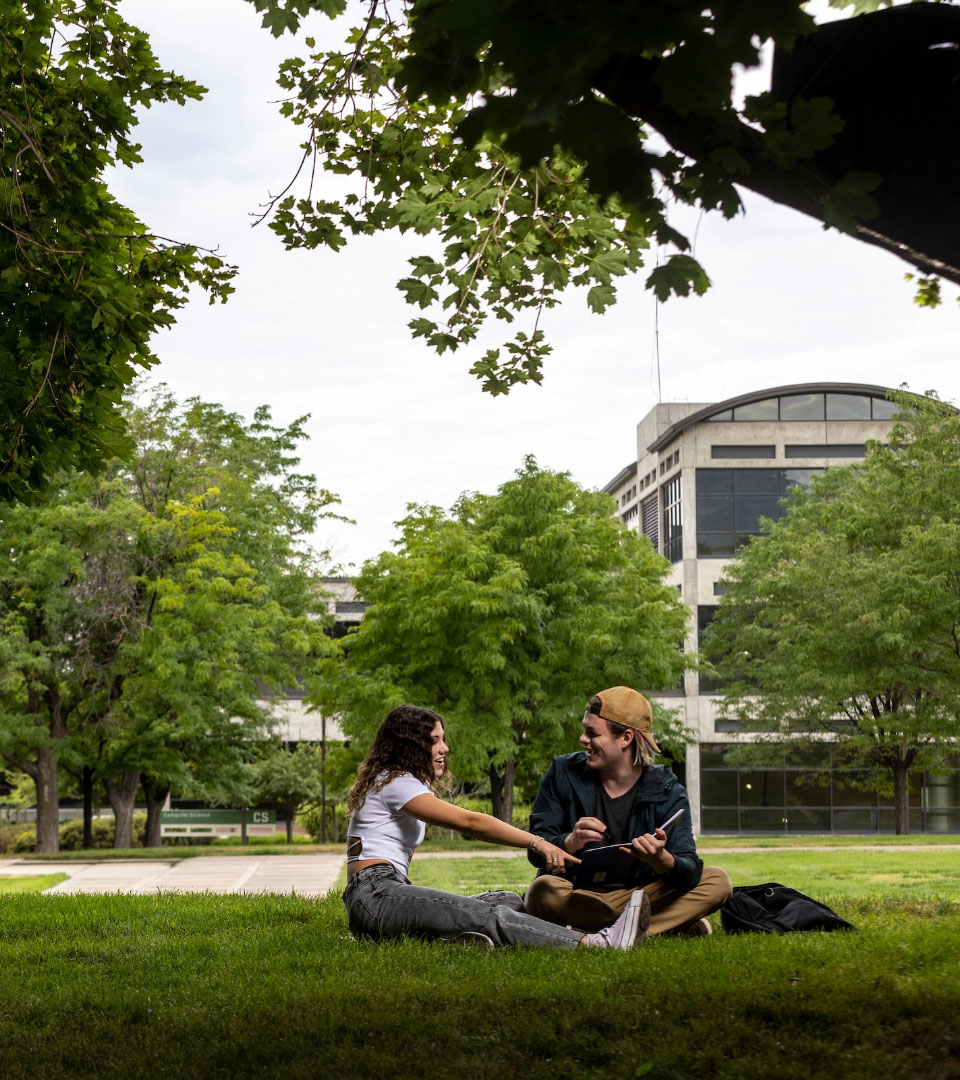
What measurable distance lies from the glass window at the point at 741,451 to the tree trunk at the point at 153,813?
2735 centimetres

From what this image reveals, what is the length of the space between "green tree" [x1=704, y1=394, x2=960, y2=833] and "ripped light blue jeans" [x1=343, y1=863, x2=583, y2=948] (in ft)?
72.5

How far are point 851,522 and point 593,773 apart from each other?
25.8m

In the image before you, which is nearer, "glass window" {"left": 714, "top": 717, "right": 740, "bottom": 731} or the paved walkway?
the paved walkway

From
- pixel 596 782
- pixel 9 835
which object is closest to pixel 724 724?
pixel 9 835

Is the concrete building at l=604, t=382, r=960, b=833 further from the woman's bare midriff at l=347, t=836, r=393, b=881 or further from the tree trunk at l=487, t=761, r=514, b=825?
the woman's bare midriff at l=347, t=836, r=393, b=881

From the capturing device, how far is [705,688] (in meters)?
48.9

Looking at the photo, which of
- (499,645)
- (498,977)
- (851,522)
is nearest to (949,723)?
(851,522)

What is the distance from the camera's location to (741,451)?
50500 mm

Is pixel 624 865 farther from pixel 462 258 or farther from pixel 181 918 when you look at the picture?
pixel 462 258

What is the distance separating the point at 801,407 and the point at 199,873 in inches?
1522

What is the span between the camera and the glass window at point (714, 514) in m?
50.0

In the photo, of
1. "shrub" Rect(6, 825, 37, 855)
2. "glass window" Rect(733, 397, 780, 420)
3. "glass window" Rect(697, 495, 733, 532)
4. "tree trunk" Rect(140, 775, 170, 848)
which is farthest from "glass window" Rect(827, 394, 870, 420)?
"shrub" Rect(6, 825, 37, 855)

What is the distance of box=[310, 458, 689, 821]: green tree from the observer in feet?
80.2

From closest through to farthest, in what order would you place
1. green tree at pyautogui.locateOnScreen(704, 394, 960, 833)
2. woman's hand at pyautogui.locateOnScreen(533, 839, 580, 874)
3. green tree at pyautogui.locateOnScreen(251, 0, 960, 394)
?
green tree at pyautogui.locateOnScreen(251, 0, 960, 394), woman's hand at pyautogui.locateOnScreen(533, 839, 580, 874), green tree at pyautogui.locateOnScreen(704, 394, 960, 833)
